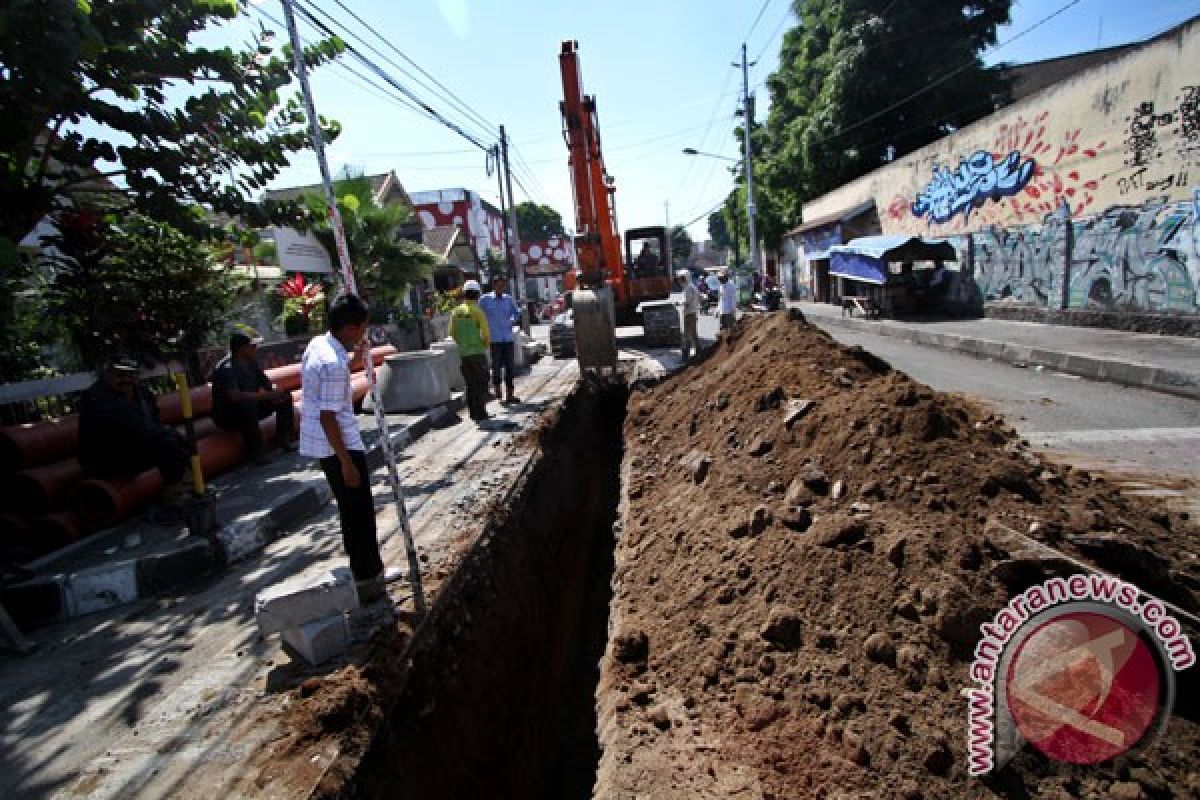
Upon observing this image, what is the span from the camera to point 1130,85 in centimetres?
1058

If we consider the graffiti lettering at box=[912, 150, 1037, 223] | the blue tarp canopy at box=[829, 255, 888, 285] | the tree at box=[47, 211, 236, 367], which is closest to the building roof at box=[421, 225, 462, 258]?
the blue tarp canopy at box=[829, 255, 888, 285]

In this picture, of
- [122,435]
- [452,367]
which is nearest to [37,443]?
[122,435]

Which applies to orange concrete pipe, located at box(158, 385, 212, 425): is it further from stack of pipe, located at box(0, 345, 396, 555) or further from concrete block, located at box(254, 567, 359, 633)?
concrete block, located at box(254, 567, 359, 633)

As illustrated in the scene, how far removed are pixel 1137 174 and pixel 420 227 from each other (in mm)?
25355

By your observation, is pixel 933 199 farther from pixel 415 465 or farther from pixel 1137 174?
pixel 415 465

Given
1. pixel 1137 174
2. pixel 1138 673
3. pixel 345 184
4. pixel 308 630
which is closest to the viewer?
pixel 1138 673

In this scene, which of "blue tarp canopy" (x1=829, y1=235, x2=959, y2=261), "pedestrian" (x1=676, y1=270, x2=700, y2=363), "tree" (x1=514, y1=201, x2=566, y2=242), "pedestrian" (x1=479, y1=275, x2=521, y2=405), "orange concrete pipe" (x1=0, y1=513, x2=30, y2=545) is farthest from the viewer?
"tree" (x1=514, y1=201, x2=566, y2=242)

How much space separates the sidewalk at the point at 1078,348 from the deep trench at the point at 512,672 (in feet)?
22.3

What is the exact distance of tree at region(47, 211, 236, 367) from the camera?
228 inches

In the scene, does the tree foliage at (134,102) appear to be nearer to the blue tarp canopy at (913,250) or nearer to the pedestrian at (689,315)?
the pedestrian at (689,315)

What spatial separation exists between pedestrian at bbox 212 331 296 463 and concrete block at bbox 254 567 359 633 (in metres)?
3.99

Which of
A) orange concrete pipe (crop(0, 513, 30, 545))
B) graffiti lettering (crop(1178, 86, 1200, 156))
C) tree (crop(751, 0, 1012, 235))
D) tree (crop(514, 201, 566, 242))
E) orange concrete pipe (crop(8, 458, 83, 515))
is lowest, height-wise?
orange concrete pipe (crop(0, 513, 30, 545))

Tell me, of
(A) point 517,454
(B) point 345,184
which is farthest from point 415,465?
(B) point 345,184

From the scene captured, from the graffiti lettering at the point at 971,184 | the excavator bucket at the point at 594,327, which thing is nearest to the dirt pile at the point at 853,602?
the excavator bucket at the point at 594,327
